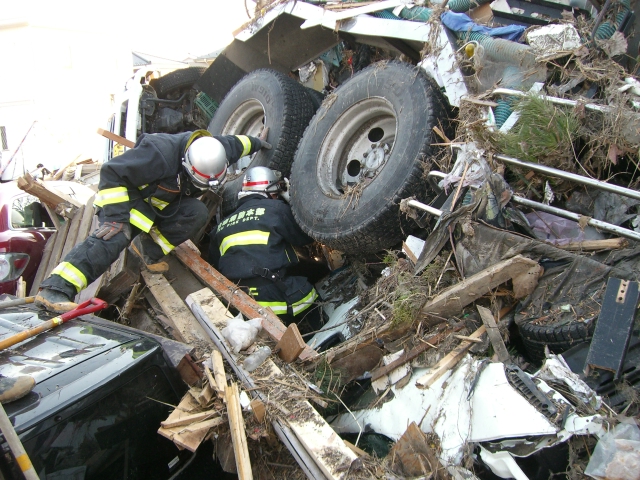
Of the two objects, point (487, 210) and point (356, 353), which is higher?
point (487, 210)

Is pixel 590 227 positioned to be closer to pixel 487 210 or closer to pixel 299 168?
pixel 487 210

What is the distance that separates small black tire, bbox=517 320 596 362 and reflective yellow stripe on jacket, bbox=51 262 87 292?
104 inches

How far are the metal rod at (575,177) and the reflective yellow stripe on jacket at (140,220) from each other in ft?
7.90

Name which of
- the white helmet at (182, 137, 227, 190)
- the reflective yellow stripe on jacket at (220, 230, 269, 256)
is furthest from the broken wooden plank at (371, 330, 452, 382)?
the white helmet at (182, 137, 227, 190)

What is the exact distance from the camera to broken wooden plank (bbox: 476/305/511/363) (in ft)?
6.14

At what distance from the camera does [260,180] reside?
3.83 m

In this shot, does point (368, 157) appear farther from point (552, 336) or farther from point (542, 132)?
point (552, 336)

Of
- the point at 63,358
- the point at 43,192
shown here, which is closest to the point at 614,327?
the point at 63,358

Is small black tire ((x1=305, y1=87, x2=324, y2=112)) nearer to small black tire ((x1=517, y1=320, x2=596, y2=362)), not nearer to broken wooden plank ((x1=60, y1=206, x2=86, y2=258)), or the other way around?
broken wooden plank ((x1=60, y1=206, x2=86, y2=258))

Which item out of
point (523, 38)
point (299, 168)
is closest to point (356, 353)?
point (299, 168)

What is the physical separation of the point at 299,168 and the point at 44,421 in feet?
7.77

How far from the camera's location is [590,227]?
211cm

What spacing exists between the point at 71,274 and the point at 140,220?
0.61 metres

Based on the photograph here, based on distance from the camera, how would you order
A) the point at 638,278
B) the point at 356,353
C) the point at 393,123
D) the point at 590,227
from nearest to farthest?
the point at 638,278 → the point at 590,227 → the point at 356,353 → the point at 393,123
